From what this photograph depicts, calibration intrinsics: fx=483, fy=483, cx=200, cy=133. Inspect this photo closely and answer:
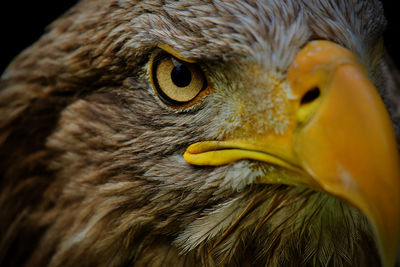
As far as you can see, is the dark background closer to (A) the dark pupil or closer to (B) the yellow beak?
(A) the dark pupil

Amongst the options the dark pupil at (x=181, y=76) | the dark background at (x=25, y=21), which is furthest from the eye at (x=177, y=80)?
the dark background at (x=25, y=21)

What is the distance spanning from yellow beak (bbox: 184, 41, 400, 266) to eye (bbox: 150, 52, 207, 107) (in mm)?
289

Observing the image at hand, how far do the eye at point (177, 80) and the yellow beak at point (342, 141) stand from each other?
29 cm

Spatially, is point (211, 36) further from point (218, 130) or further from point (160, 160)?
point (160, 160)

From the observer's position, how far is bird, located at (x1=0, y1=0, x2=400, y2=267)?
1.18 meters

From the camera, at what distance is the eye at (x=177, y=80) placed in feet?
4.79

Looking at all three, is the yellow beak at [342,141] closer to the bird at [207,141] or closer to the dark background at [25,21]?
the bird at [207,141]

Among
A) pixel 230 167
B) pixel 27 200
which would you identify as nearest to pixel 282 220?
pixel 230 167

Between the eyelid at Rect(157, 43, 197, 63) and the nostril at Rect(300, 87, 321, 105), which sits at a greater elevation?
the eyelid at Rect(157, 43, 197, 63)

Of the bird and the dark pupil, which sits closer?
the bird

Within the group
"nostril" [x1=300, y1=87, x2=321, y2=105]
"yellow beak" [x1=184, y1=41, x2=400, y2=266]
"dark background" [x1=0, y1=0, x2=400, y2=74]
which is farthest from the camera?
"dark background" [x1=0, y1=0, x2=400, y2=74]

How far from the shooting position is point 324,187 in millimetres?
1145

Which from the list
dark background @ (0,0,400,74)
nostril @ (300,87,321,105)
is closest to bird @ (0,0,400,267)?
nostril @ (300,87,321,105)

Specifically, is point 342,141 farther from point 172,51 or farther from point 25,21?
point 25,21
